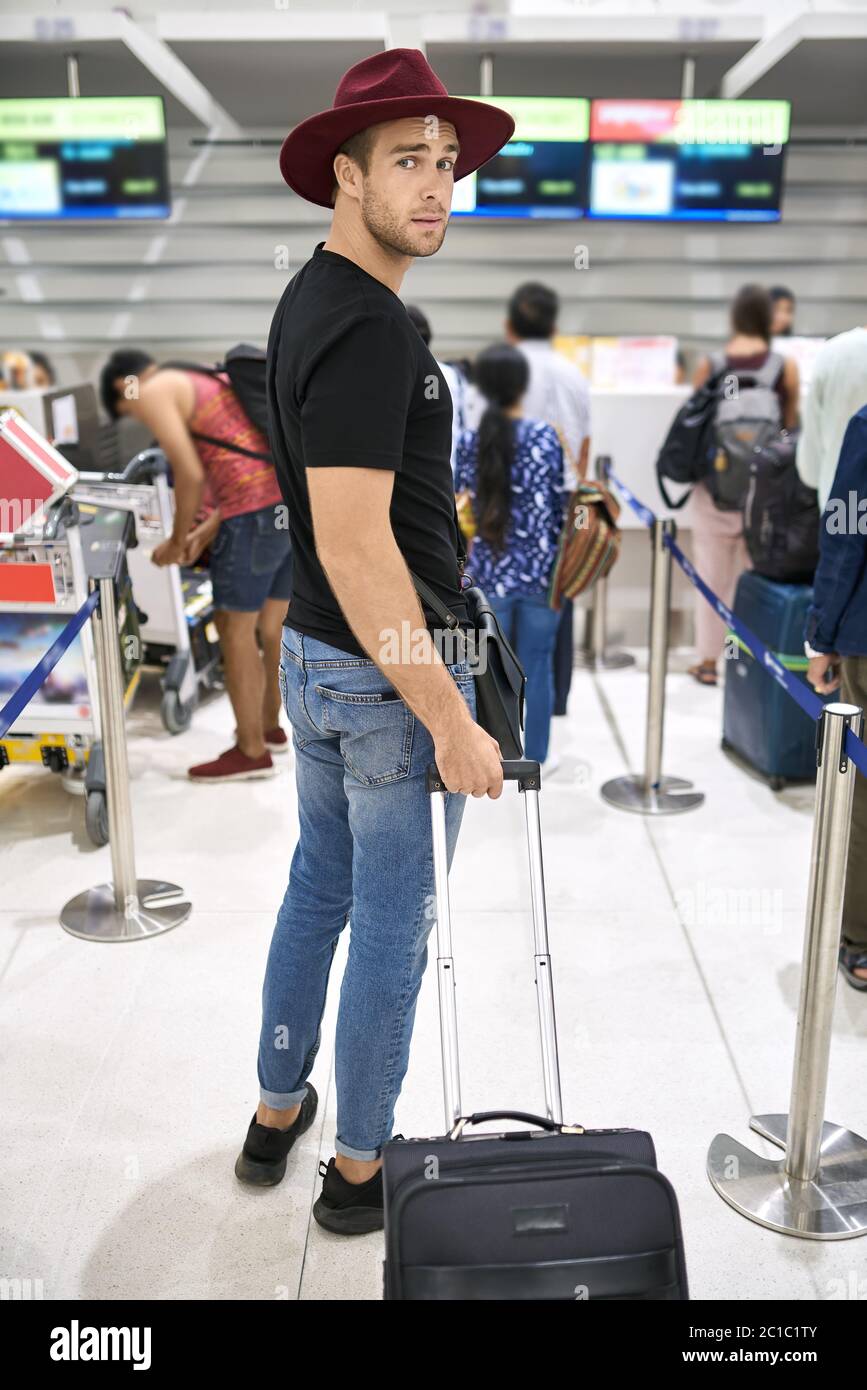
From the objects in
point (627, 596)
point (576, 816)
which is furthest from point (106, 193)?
point (576, 816)

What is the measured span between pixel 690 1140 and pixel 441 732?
117 centimetres

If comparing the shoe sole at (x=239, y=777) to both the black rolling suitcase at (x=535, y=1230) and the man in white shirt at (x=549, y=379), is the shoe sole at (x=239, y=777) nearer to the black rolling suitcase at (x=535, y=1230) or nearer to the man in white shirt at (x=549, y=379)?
the man in white shirt at (x=549, y=379)

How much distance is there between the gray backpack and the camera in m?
4.86

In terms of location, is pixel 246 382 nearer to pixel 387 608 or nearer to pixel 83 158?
pixel 387 608

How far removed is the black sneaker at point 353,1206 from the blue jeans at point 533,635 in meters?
1.96

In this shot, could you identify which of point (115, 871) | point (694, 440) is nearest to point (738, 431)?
point (694, 440)

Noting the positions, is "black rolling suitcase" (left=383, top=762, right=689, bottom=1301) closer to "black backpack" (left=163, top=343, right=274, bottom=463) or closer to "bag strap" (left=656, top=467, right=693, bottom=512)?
"black backpack" (left=163, top=343, right=274, bottom=463)

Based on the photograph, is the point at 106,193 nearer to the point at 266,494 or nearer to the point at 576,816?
the point at 266,494

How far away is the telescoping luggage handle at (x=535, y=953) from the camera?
1.71 meters

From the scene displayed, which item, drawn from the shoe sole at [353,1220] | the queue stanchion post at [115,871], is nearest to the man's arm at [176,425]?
the queue stanchion post at [115,871]

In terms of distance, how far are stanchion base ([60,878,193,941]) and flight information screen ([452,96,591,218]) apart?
4688 millimetres

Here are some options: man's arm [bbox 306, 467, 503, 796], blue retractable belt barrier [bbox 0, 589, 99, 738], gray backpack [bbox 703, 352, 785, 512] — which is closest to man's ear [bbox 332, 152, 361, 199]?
man's arm [bbox 306, 467, 503, 796]

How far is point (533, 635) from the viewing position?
12.9 feet
